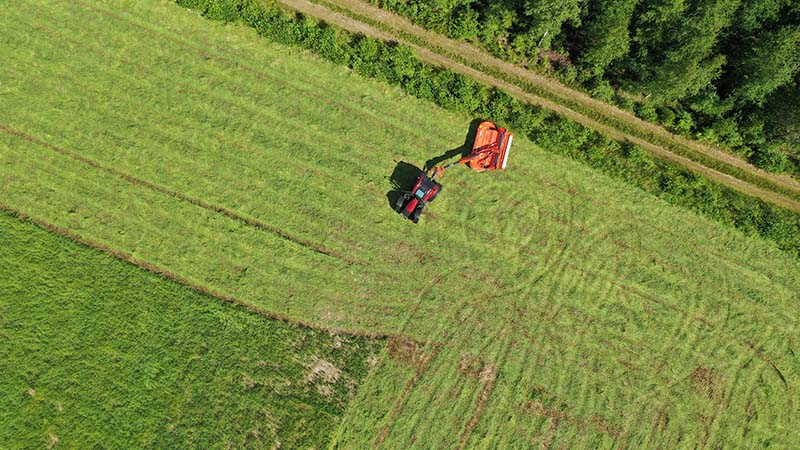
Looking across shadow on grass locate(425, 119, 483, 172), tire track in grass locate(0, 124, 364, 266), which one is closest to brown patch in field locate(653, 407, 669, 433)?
shadow on grass locate(425, 119, 483, 172)

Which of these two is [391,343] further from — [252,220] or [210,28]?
[210,28]

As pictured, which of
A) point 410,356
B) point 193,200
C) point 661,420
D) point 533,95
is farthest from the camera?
point 533,95

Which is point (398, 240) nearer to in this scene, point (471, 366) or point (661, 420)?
point (471, 366)

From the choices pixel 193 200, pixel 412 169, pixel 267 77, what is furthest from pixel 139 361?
pixel 412 169

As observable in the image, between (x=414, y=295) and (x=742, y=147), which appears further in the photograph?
(x=742, y=147)

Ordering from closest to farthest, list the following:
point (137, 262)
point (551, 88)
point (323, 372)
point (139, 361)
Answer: point (139, 361)
point (323, 372)
point (137, 262)
point (551, 88)

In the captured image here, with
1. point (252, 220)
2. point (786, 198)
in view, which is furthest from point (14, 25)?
point (786, 198)

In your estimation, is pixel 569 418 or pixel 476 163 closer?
pixel 569 418
